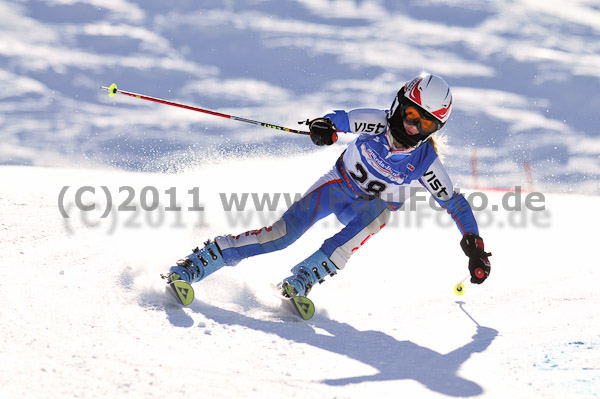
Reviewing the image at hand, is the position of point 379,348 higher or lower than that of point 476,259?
lower

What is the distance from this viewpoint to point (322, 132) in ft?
12.3

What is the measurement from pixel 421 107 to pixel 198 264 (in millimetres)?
1768

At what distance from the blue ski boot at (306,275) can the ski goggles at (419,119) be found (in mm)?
1057

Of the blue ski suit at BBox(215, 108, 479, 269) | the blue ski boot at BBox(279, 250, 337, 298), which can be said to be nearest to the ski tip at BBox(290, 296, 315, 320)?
the blue ski boot at BBox(279, 250, 337, 298)

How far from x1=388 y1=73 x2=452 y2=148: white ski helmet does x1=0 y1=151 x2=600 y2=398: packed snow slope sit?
1.21 metres

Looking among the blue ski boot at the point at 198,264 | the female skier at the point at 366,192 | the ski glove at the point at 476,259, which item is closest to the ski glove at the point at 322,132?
the female skier at the point at 366,192

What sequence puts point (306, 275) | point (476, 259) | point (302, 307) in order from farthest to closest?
point (306, 275)
point (476, 259)
point (302, 307)

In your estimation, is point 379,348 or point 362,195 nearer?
point 379,348

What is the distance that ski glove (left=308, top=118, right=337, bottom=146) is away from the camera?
12.3 ft

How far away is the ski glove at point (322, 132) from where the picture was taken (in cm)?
374

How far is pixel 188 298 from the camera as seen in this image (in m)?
3.34

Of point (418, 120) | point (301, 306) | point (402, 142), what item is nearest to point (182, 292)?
point (301, 306)

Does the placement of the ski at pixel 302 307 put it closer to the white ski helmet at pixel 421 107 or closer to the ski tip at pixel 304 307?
the ski tip at pixel 304 307

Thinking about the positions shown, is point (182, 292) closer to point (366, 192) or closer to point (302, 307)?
point (302, 307)
